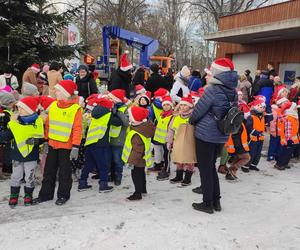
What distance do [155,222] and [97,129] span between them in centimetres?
167

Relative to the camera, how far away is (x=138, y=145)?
16.5 ft

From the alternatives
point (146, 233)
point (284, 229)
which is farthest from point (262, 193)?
point (146, 233)

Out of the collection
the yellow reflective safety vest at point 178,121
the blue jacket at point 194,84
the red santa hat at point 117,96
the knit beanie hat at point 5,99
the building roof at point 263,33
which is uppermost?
the building roof at point 263,33

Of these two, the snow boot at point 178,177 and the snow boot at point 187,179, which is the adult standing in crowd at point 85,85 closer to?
the snow boot at point 178,177

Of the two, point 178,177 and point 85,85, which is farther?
point 85,85

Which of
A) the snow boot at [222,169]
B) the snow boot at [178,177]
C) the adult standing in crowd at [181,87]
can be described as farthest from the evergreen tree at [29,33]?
the snow boot at [222,169]

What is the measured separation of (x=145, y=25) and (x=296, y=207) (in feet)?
135

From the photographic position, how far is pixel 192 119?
4.64m

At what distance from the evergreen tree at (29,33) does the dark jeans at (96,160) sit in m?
4.52

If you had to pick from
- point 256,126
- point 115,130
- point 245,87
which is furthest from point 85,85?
point 245,87

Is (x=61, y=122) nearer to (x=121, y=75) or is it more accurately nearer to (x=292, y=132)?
(x=121, y=75)

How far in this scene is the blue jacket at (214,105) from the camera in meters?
4.42

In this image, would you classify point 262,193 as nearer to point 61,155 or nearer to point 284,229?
point 284,229

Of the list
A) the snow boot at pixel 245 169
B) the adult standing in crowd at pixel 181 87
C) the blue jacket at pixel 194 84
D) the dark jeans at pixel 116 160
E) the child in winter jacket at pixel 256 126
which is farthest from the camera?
the blue jacket at pixel 194 84
